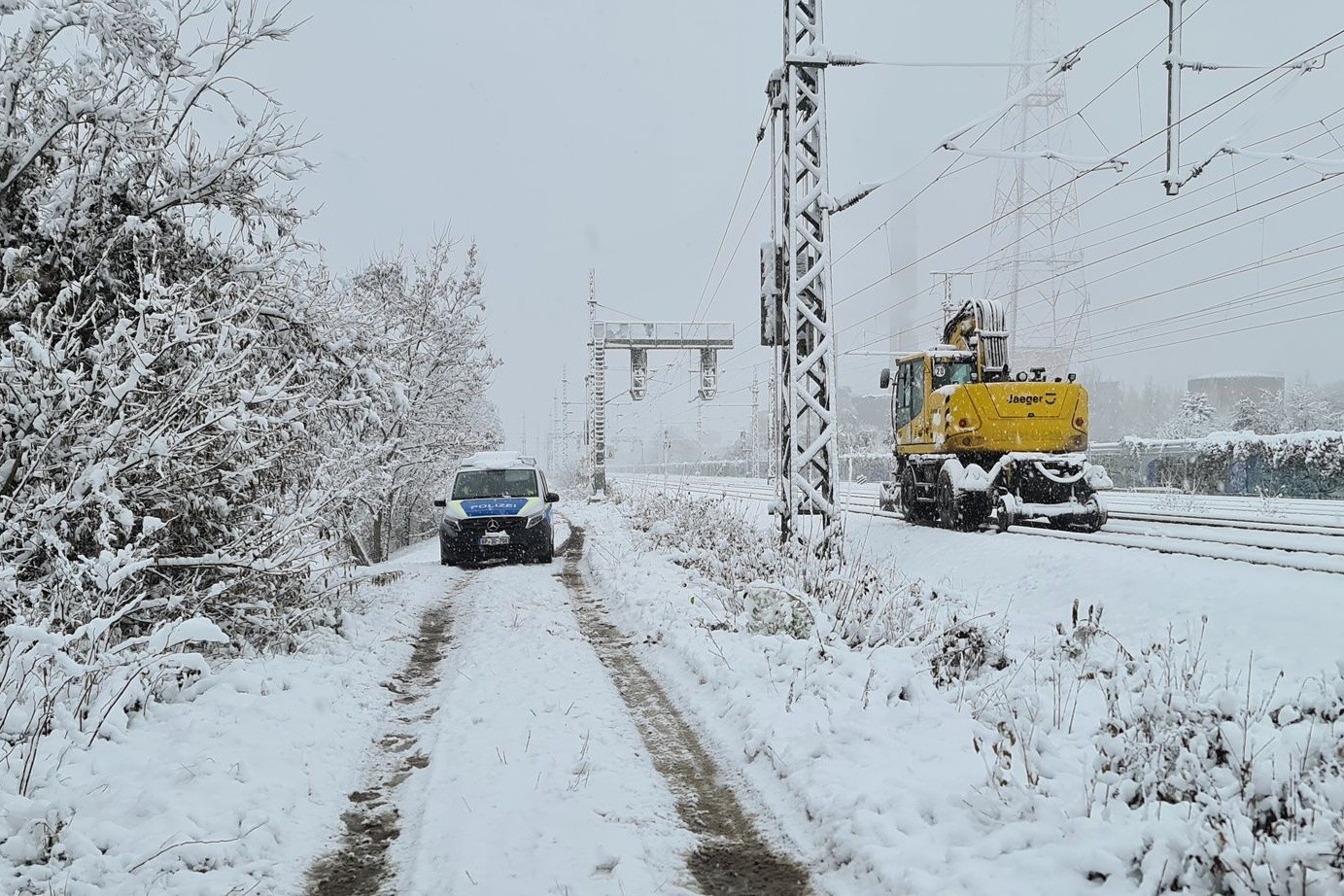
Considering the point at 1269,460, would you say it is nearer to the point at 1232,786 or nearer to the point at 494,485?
the point at 494,485

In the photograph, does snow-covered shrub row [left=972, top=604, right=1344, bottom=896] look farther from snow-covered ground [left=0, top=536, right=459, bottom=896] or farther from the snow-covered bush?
snow-covered ground [left=0, top=536, right=459, bottom=896]

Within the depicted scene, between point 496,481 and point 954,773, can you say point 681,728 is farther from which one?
point 496,481

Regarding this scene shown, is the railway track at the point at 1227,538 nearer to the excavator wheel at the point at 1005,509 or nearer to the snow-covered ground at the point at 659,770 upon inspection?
the excavator wheel at the point at 1005,509

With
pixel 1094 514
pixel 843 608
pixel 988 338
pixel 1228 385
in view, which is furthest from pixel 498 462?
pixel 1228 385

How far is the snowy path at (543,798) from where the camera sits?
11.0ft

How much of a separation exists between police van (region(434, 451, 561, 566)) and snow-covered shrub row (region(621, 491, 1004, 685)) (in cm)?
478

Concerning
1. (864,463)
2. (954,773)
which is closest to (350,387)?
(954,773)

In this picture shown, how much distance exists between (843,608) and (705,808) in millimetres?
3314

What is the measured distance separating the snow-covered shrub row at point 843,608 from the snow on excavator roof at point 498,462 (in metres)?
6.24

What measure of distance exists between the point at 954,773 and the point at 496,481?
41.0ft

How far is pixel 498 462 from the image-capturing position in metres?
16.1

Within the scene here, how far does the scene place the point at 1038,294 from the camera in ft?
102

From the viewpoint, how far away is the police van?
14.4 m

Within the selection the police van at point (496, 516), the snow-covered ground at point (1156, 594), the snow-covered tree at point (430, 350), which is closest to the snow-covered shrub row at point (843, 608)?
the snow-covered ground at point (1156, 594)
